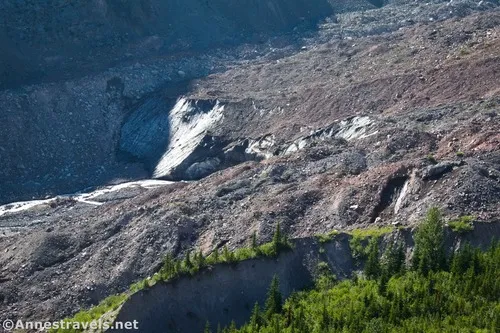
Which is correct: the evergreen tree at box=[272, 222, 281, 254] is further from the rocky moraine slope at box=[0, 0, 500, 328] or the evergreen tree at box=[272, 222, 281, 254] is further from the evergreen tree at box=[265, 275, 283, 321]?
the evergreen tree at box=[265, 275, 283, 321]

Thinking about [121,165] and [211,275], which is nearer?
[211,275]

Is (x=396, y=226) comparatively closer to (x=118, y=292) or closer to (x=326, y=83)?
(x=118, y=292)

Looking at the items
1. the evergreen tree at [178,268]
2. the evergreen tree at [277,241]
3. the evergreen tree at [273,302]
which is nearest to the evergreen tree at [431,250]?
the evergreen tree at [273,302]

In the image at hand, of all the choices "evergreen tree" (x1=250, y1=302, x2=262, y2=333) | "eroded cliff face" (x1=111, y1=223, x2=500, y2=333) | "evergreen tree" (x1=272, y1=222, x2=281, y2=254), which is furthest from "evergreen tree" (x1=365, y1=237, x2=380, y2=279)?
"evergreen tree" (x1=250, y1=302, x2=262, y2=333)

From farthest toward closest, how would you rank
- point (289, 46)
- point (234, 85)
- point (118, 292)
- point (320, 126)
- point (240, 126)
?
point (289, 46) < point (234, 85) < point (240, 126) < point (320, 126) < point (118, 292)

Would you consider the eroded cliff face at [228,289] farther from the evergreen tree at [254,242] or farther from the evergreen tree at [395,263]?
the evergreen tree at [395,263]

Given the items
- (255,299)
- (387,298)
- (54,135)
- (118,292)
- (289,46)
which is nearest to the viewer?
(387,298)

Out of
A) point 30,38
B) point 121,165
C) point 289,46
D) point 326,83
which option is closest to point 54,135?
point 121,165
